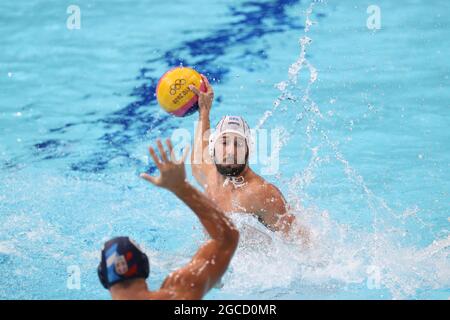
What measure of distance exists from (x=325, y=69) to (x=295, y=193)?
221 centimetres

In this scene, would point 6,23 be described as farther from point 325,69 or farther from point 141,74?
point 325,69

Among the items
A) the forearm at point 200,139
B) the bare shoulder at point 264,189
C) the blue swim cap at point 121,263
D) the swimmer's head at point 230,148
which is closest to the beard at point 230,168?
the swimmer's head at point 230,148

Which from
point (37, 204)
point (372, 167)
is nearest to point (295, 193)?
point (372, 167)

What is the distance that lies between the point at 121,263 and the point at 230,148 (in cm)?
165

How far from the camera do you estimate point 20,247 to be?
471cm

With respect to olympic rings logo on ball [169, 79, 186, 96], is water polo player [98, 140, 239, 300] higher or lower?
lower

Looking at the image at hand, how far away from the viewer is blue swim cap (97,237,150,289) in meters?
2.51

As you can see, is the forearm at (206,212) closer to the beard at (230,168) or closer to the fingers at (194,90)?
the beard at (230,168)

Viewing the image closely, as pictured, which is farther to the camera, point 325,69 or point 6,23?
point 6,23

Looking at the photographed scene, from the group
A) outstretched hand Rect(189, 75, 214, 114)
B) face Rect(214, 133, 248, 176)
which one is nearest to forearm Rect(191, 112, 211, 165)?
outstretched hand Rect(189, 75, 214, 114)

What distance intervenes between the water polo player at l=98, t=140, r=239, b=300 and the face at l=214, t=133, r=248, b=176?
4.58ft

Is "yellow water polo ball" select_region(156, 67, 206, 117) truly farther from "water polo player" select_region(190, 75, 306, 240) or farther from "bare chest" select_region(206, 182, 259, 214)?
"bare chest" select_region(206, 182, 259, 214)

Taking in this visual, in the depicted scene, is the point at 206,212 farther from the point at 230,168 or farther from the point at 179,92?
the point at 179,92

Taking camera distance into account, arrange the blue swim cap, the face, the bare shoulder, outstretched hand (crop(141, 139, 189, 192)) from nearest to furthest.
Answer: outstretched hand (crop(141, 139, 189, 192)) → the blue swim cap → the face → the bare shoulder
